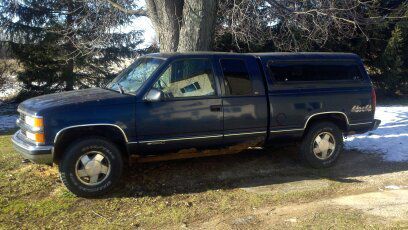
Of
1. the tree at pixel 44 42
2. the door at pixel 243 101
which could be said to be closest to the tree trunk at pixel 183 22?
the door at pixel 243 101

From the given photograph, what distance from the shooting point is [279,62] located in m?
6.51

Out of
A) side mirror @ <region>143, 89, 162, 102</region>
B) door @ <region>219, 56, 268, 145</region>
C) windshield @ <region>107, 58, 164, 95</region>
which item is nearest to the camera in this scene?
side mirror @ <region>143, 89, 162, 102</region>

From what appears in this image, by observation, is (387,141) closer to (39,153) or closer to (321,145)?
(321,145)

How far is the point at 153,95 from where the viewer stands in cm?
549

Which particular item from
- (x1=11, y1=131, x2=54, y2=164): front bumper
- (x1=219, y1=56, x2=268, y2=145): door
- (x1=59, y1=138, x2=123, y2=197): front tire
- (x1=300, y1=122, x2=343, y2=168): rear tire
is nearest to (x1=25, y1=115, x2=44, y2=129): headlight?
(x1=11, y1=131, x2=54, y2=164): front bumper

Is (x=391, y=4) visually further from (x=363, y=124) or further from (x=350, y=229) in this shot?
(x=350, y=229)

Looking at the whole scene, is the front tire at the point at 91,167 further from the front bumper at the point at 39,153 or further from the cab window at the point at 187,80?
the cab window at the point at 187,80

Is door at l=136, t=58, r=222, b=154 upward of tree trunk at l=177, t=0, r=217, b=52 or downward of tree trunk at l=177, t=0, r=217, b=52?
downward

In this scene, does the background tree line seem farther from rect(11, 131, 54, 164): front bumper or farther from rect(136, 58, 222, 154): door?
rect(11, 131, 54, 164): front bumper

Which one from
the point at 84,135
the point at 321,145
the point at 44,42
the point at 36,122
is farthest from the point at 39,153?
the point at 44,42

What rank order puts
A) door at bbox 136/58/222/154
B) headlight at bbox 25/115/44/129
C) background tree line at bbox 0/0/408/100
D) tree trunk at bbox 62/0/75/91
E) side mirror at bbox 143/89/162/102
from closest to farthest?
headlight at bbox 25/115/44/129 < side mirror at bbox 143/89/162/102 < door at bbox 136/58/222/154 < background tree line at bbox 0/0/408/100 < tree trunk at bbox 62/0/75/91

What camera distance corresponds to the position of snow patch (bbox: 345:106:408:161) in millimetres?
7793

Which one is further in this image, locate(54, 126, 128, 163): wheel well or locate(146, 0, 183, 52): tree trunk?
locate(146, 0, 183, 52): tree trunk

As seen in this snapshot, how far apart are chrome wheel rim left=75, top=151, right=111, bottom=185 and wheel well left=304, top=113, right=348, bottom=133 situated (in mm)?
3265
